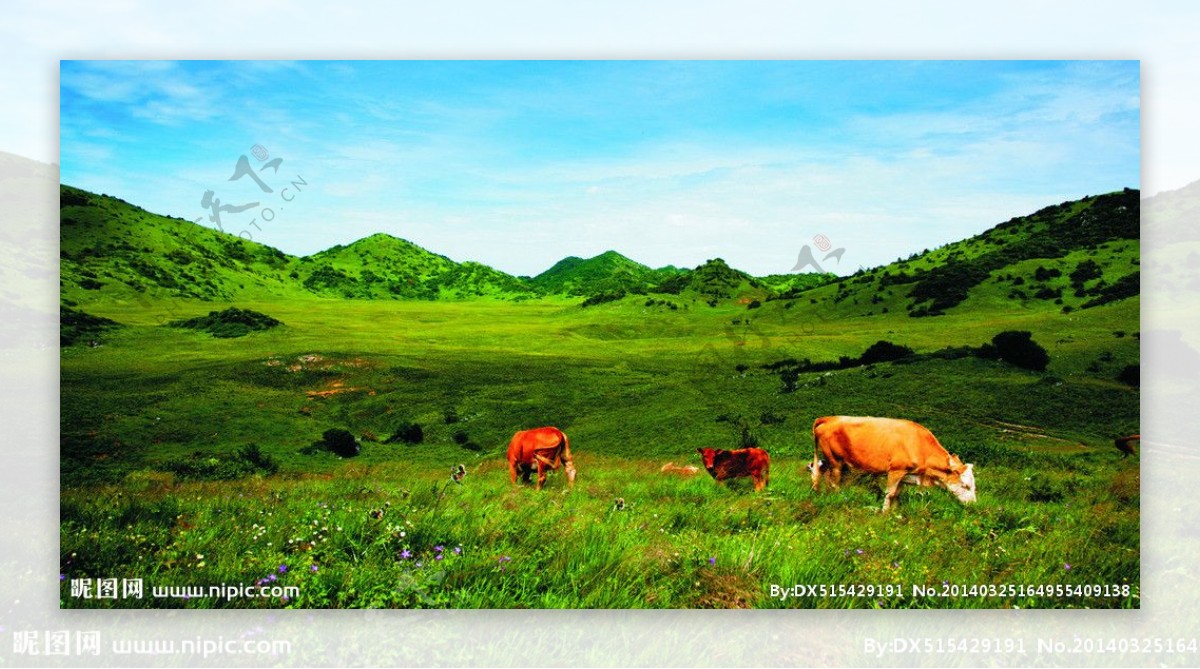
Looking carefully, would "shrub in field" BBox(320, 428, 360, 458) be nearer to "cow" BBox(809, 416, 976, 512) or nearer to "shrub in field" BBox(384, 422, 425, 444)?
"shrub in field" BBox(384, 422, 425, 444)

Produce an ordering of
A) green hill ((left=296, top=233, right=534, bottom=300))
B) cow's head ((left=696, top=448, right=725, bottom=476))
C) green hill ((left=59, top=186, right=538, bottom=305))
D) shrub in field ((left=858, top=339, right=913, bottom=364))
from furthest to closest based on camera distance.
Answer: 1. shrub in field ((left=858, top=339, right=913, bottom=364))
2. green hill ((left=296, top=233, right=534, bottom=300))
3. green hill ((left=59, top=186, right=538, bottom=305))
4. cow's head ((left=696, top=448, right=725, bottom=476))

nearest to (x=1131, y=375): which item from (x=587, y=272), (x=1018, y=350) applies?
(x=1018, y=350)

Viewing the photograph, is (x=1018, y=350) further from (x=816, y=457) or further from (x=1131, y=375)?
A: (x=816, y=457)

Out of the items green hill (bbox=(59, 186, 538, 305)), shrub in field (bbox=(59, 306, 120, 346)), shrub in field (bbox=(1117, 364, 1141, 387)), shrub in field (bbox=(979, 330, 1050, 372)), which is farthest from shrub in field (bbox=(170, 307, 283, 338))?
shrub in field (bbox=(1117, 364, 1141, 387))

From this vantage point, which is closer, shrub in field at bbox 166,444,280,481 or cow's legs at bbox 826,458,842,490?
cow's legs at bbox 826,458,842,490

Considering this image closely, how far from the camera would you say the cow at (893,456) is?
686 centimetres

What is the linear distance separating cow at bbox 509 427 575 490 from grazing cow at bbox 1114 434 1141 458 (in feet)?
23.3

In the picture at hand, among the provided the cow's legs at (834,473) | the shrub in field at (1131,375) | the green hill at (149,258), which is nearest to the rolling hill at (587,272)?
the green hill at (149,258)

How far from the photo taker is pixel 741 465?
25.4ft

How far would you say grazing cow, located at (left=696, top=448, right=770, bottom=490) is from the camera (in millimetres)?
7652

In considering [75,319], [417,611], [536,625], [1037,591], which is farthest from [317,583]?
[1037,591]

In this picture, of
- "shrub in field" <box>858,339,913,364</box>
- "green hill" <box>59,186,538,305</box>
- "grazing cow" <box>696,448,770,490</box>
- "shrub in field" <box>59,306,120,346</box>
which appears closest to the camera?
"grazing cow" <box>696,448,770,490</box>

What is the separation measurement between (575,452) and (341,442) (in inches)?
146

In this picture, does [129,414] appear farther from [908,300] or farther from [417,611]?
[908,300]
